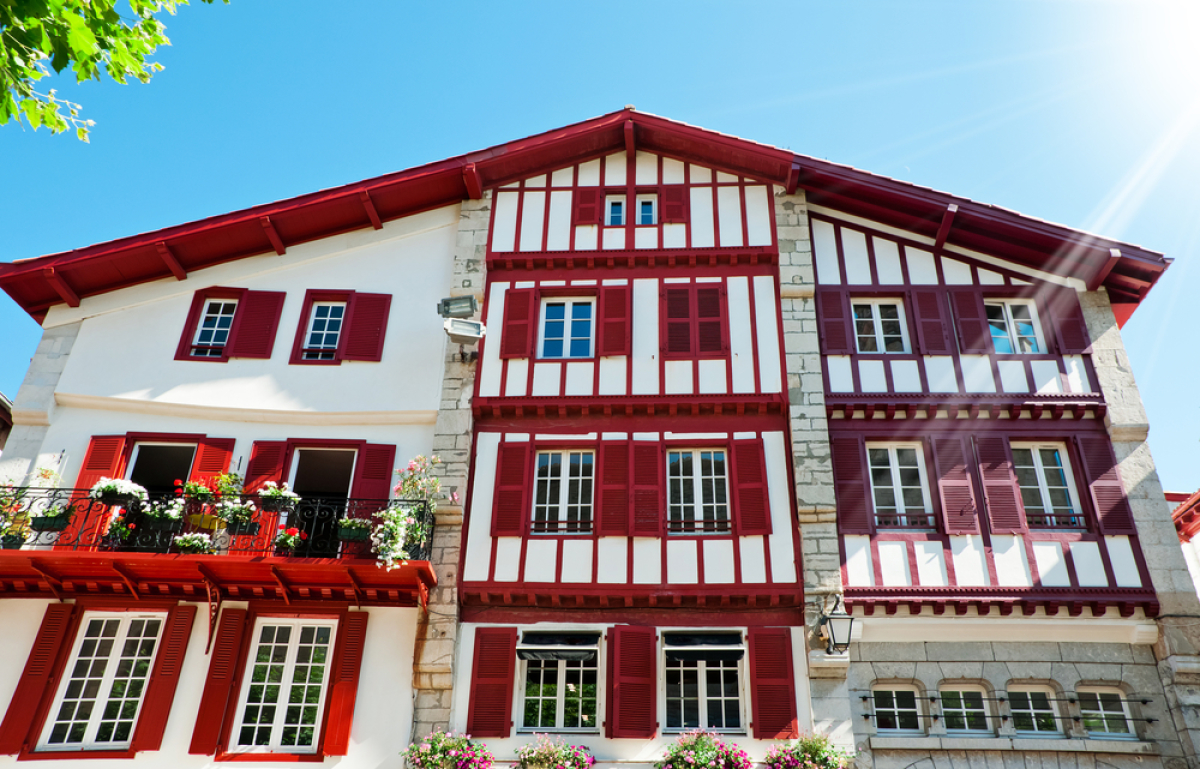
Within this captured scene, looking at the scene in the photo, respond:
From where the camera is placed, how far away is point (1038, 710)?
38.5 ft

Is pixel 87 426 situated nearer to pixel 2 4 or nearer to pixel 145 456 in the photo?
pixel 145 456

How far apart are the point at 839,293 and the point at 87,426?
1208 centimetres

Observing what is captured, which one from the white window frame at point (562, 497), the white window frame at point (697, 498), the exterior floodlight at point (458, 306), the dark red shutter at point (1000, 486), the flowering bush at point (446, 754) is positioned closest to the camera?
the flowering bush at point (446, 754)

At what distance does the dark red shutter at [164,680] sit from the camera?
453 inches

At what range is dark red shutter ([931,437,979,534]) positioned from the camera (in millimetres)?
12602

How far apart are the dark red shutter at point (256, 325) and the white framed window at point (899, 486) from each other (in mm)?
9675

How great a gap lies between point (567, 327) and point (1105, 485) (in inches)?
329

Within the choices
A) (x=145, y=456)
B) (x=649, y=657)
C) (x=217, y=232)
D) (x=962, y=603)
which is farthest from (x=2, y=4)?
(x=962, y=603)

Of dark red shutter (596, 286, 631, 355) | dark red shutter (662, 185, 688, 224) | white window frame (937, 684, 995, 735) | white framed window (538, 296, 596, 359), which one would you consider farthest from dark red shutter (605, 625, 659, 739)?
dark red shutter (662, 185, 688, 224)

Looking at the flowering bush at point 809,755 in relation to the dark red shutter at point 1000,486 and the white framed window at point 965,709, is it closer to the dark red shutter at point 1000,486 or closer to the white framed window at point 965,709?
the white framed window at point 965,709

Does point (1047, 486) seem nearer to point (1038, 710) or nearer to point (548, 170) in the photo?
point (1038, 710)

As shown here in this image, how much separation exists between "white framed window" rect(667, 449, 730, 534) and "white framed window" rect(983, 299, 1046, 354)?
4.94 metres

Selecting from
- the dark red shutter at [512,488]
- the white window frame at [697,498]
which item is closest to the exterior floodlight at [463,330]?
the dark red shutter at [512,488]

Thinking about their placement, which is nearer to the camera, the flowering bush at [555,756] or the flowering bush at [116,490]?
the flowering bush at [555,756]
